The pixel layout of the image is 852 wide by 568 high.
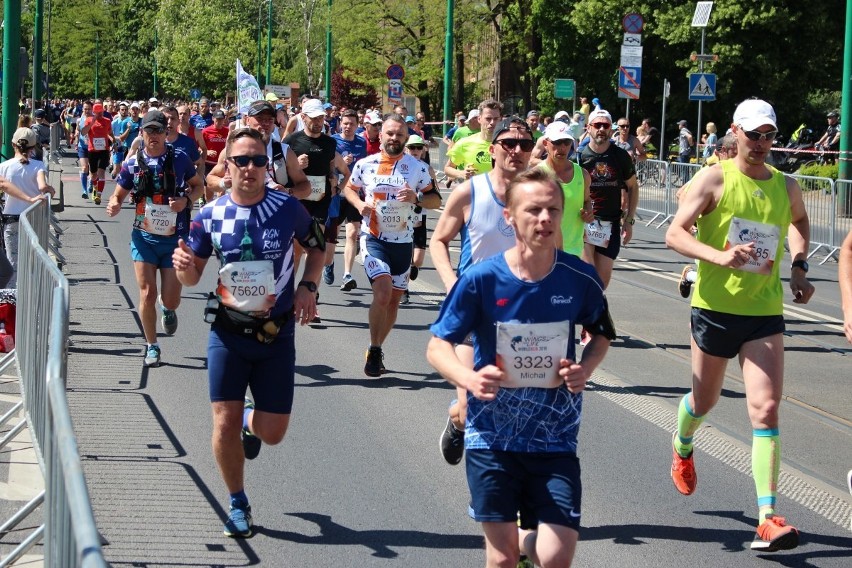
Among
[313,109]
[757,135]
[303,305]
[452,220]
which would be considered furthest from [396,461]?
[313,109]

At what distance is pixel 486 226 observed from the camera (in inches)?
252

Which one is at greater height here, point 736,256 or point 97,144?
point 97,144

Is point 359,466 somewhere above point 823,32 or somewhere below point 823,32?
below

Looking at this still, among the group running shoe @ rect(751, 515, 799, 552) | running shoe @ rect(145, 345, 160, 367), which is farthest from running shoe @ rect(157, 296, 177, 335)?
running shoe @ rect(751, 515, 799, 552)

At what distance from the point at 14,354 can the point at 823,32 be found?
36.7 meters

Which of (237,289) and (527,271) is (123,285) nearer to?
(237,289)

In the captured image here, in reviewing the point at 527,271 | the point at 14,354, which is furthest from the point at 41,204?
the point at 527,271

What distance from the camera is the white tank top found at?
640 cm

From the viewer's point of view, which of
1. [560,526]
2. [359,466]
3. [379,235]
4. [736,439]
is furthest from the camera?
[379,235]

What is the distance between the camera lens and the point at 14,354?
8.88m

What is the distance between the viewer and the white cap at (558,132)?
8703 millimetres

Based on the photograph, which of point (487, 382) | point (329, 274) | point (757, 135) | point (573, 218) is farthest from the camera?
point (329, 274)

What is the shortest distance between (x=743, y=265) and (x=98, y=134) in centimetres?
2205

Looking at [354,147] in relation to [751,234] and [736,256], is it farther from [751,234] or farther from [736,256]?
[736,256]
